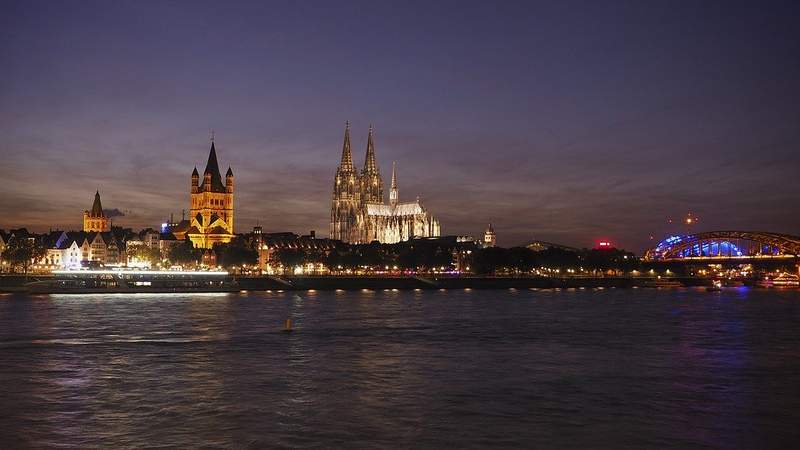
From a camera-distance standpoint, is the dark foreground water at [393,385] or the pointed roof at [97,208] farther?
the pointed roof at [97,208]

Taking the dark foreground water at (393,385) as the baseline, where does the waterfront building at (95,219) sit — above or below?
above

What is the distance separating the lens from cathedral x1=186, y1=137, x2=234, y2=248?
175375 millimetres

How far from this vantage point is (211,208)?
586 feet

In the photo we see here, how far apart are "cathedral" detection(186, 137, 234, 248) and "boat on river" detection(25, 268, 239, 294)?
195 feet

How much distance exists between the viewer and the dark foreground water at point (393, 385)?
63.5 ft

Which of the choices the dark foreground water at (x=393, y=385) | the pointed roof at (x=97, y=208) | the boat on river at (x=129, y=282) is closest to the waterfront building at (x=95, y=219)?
the pointed roof at (x=97, y=208)

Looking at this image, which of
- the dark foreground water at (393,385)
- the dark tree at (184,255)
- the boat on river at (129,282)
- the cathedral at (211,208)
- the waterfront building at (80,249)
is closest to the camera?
the dark foreground water at (393,385)

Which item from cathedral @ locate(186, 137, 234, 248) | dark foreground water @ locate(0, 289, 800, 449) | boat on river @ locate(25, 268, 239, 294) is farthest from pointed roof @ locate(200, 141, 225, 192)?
dark foreground water @ locate(0, 289, 800, 449)

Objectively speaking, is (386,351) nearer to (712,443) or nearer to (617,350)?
(617,350)

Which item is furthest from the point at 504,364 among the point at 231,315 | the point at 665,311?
the point at 665,311

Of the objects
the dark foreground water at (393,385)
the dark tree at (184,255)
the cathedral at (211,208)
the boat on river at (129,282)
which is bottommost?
the dark foreground water at (393,385)

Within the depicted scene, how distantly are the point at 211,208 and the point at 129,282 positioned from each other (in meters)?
76.3

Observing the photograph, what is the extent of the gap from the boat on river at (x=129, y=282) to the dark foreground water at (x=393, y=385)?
44.7m

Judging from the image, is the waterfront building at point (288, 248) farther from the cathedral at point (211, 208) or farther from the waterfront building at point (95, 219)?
the waterfront building at point (95, 219)
